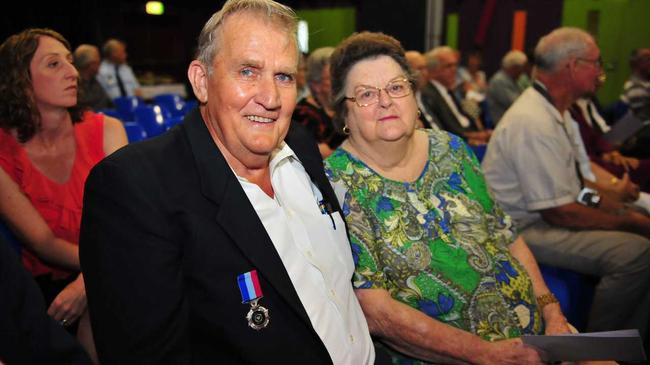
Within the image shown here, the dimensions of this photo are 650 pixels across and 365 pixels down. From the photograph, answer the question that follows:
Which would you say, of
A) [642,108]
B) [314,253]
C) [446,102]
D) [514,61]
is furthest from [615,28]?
[314,253]

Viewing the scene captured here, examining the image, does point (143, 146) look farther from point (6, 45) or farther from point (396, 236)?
point (6, 45)

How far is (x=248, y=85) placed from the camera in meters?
1.42

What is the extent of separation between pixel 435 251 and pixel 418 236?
0.28 feet

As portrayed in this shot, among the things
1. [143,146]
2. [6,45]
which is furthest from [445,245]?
[6,45]

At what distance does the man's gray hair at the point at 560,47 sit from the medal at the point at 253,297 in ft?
8.26

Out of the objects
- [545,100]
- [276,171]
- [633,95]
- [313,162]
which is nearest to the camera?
[276,171]

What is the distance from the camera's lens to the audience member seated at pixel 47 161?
6.75ft

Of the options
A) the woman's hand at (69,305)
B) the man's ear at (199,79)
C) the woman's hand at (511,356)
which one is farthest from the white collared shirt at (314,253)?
the woman's hand at (69,305)

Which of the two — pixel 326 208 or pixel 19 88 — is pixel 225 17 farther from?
pixel 19 88

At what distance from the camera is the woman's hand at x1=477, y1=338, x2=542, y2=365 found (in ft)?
5.72

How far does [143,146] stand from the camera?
1.36 meters

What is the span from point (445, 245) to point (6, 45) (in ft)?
7.13

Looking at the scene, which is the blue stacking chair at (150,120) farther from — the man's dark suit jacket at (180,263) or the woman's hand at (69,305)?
the man's dark suit jacket at (180,263)

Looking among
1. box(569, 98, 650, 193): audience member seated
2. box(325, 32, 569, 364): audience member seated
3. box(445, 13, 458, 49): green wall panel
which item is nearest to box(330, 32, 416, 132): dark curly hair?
box(325, 32, 569, 364): audience member seated
